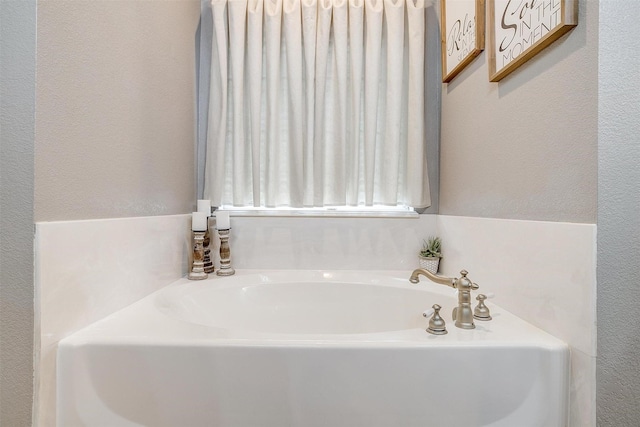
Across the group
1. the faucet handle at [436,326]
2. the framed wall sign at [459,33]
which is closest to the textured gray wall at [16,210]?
the faucet handle at [436,326]

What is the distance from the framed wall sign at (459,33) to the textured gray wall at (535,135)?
42 mm

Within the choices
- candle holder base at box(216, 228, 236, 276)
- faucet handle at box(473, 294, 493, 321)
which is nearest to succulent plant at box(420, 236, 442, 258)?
faucet handle at box(473, 294, 493, 321)

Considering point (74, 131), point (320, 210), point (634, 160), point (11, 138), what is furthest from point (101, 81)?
point (634, 160)

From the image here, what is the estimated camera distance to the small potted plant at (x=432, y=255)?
136 centimetres

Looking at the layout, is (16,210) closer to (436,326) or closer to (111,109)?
(111,109)

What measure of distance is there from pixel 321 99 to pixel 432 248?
2.82 ft

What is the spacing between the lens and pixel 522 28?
2.75 feet

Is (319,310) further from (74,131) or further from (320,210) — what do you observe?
(74,131)

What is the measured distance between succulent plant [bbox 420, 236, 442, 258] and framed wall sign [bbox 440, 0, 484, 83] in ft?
2.36

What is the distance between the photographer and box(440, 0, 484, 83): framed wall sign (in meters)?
1.07

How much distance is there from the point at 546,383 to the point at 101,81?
4.20ft

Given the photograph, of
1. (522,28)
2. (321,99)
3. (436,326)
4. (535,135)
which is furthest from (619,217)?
(321,99)

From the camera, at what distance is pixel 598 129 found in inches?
24.0

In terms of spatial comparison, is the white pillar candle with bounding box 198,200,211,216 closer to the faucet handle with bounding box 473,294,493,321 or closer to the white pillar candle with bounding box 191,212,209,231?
the white pillar candle with bounding box 191,212,209,231
